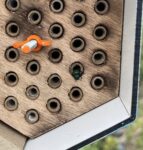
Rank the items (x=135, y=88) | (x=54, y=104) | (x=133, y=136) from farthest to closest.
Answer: (x=133, y=136) < (x=54, y=104) < (x=135, y=88)

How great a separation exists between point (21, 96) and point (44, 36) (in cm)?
16

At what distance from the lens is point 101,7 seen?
50.6 inches

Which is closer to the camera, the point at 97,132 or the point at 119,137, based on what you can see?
the point at 97,132

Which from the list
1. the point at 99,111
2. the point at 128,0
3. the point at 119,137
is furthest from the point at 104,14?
the point at 119,137

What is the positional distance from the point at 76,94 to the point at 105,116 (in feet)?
0.31

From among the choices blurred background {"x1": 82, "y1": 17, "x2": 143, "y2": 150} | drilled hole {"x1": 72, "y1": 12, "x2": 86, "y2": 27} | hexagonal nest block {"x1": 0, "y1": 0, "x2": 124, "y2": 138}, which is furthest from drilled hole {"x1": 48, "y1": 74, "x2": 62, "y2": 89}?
blurred background {"x1": 82, "y1": 17, "x2": 143, "y2": 150}

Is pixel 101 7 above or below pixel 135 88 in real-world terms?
above

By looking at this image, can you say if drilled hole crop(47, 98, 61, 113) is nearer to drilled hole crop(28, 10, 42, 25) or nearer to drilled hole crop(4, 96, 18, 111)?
drilled hole crop(4, 96, 18, 111)

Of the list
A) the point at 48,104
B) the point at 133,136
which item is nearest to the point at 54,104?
the point at 48,104

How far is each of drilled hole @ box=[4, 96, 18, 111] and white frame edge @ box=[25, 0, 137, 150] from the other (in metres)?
0.09

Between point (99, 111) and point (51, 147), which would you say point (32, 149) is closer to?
point (51, 147)

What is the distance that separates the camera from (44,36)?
1.30m

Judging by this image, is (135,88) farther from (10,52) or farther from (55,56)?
(10,52)

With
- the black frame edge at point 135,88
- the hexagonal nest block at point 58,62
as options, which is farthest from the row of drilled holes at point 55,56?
the black frame edge at point 135,88
